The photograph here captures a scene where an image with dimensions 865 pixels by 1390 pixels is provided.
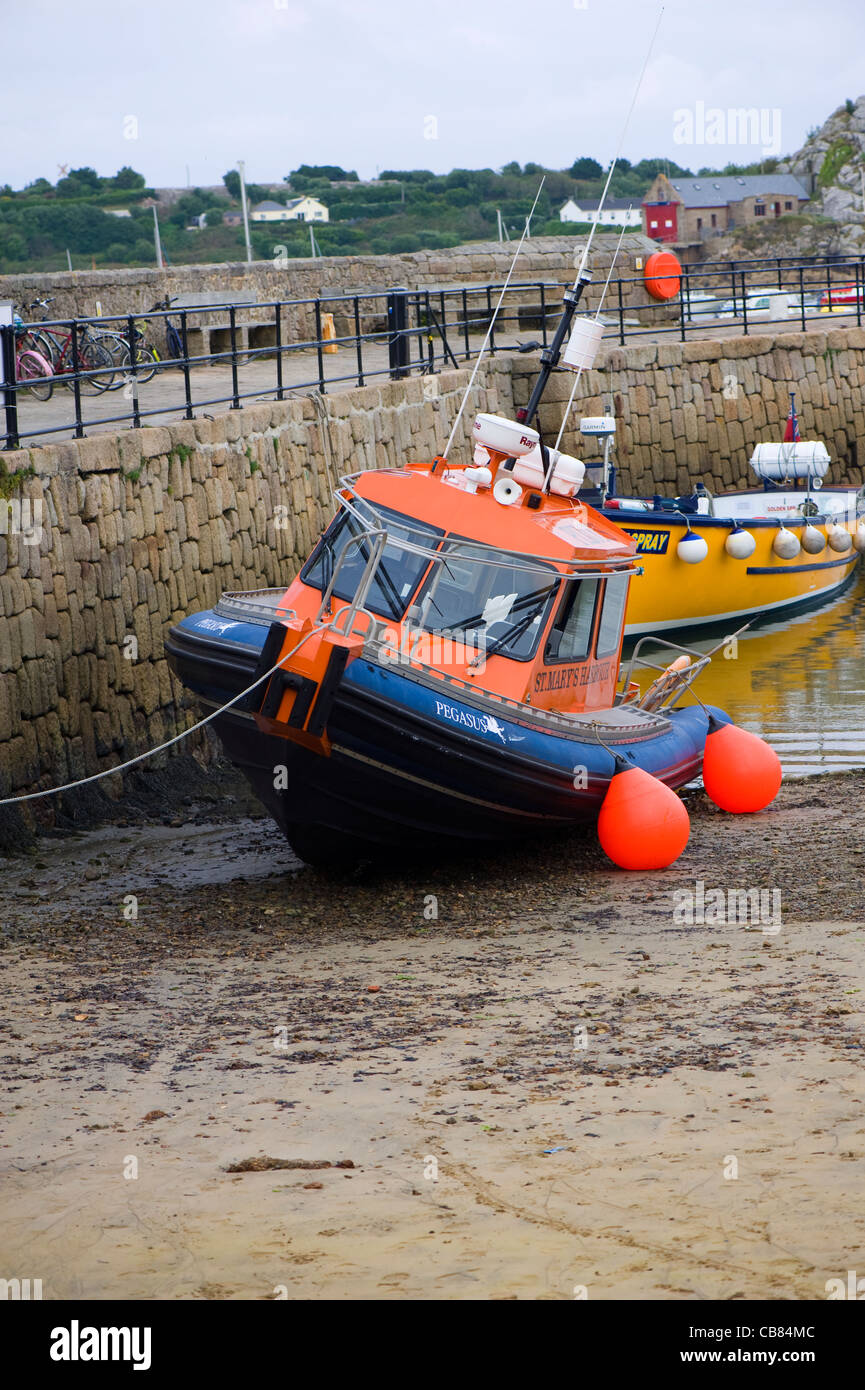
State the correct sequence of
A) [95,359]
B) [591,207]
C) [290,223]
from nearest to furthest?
[95,359] < [290,223] < [591,207]

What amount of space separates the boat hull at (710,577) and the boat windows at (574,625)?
717 cm

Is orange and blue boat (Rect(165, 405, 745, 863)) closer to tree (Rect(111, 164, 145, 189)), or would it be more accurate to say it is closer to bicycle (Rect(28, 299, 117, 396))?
bicycle (Rect(28, 299, 117, 396))

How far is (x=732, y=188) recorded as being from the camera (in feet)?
307

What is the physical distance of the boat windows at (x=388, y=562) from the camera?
8359mm

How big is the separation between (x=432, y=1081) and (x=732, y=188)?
317 ft

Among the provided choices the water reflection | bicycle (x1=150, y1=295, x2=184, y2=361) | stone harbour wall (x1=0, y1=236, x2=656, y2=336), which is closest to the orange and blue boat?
the water reflection

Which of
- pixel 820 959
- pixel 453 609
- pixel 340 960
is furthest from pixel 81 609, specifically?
pixel 820 959

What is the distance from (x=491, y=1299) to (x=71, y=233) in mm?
62989

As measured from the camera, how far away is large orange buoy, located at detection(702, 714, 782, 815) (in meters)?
9.77

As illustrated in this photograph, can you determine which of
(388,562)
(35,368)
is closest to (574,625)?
(388,562)

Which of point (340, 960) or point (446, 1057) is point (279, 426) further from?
point (446, 1057)

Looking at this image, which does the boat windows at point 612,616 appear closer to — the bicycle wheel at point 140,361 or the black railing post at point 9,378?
the black railing post at point 9,378

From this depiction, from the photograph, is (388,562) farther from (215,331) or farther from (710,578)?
(215,331)

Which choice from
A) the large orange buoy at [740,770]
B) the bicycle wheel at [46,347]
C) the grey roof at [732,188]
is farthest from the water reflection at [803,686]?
the grey roof at [732,188]
